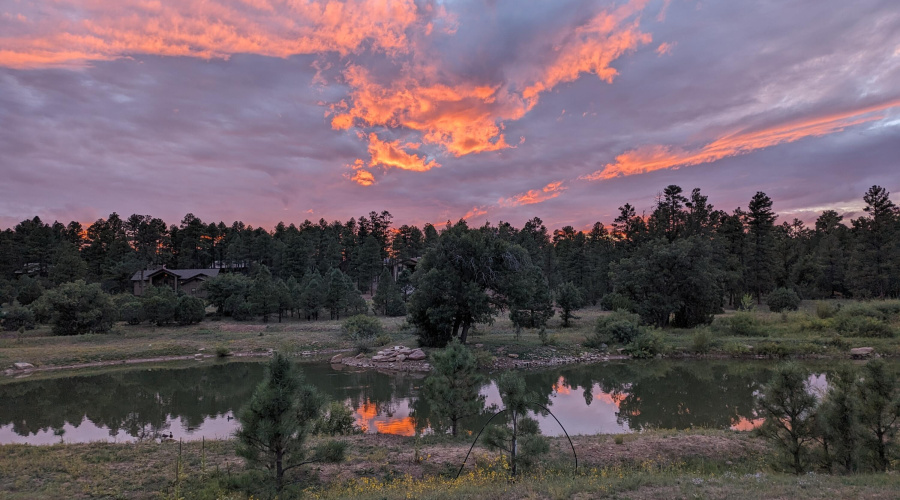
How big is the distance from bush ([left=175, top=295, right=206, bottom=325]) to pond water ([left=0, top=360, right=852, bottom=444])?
596 inches

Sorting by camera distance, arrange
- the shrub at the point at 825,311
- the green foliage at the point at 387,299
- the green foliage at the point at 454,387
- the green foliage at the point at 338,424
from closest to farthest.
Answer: the green foliage at the point at 454,387
the green foliage at the point at 338,424
the shrub at the point at 825,311
the green foliage at the point at 387,299

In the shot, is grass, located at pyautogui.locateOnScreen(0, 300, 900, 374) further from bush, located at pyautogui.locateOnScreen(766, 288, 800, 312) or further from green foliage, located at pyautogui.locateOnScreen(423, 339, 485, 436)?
green foliage, located at pyautogui.locateOnScreen(423, 339, 485, 436)

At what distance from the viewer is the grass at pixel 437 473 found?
6773 millimetres

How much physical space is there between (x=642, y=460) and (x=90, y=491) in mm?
11735

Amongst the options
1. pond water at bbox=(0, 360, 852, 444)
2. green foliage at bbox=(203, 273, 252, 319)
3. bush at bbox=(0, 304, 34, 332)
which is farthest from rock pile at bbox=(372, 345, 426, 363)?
bush at bbox=(0, 304, 34, 332)

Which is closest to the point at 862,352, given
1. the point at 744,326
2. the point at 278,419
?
the point at 744,326

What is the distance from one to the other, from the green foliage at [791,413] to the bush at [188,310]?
4433cm

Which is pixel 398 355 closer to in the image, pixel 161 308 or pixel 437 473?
pixel 437 473

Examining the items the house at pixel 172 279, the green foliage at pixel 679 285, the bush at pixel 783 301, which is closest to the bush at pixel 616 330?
the green foliage at pixel 679 285

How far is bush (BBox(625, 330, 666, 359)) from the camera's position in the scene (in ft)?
88.6

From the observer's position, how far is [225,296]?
45.4 meters

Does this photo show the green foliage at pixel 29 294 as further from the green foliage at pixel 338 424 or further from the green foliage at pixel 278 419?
the green foliage at pixel 278 419

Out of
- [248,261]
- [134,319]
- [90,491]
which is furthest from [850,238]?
[248,261]

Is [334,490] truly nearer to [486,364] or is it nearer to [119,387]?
[486,364]
